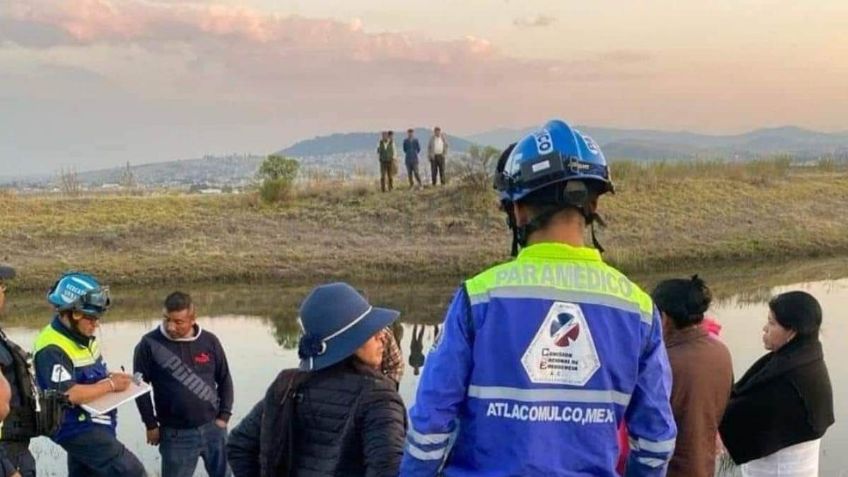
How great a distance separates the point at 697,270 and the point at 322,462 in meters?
18.1

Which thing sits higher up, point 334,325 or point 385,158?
point 385,158

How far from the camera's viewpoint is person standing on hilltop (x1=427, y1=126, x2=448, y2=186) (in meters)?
23.7

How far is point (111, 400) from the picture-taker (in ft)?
15.8

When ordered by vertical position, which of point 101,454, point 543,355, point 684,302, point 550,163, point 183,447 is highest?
point 550,163

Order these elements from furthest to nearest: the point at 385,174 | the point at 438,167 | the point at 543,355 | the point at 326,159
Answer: the point at 326,159 → the point at 385,174 → the point at 438,167 → the point at 543,355

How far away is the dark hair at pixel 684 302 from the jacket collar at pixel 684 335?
0.07 feet

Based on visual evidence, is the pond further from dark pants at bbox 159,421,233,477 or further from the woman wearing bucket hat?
the woman wearing bucket hat

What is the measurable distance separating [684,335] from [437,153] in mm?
20815

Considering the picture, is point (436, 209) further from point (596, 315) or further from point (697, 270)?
→ point (596, 315)

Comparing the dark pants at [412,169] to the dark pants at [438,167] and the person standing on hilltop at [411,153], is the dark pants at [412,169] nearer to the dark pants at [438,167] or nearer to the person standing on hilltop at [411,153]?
the person standing on hilltop at [411,153]

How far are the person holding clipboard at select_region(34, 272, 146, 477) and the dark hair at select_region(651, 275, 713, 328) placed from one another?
3.02 metres

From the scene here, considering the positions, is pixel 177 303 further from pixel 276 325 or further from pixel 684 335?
pixel 276 325

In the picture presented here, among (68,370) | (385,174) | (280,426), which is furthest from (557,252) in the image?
(385,174)

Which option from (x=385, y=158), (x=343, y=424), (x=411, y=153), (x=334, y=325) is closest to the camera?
(x=343, y=424)
